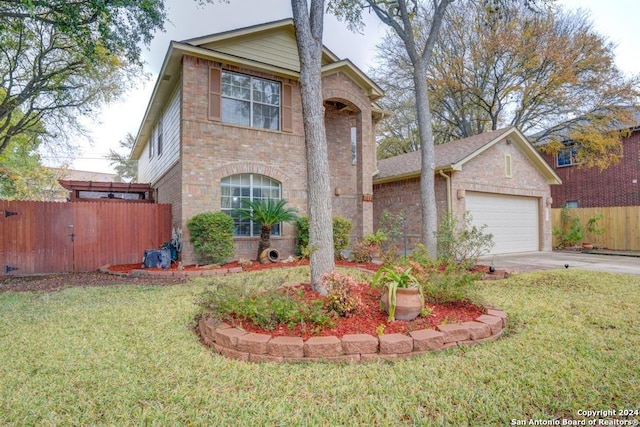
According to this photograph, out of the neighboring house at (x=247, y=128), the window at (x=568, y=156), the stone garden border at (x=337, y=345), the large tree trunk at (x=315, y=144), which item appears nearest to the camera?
the stone garden border at (x=337, y=345)

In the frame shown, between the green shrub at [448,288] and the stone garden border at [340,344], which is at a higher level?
the green shrub at [448,288]

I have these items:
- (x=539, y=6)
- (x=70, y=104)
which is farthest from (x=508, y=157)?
(x=70, y=104)

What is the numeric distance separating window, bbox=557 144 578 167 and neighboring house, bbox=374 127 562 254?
20.3 ft

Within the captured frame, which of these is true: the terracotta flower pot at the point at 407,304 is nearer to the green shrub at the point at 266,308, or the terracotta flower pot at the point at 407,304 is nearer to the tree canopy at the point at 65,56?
the green shrub at the point at 266,308

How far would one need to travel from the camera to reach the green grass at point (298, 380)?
2223 millimetres

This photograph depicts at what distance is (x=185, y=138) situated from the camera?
8.81m

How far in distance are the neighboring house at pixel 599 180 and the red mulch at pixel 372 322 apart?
720 inches

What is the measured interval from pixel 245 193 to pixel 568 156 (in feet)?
64.7

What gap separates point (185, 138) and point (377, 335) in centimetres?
761

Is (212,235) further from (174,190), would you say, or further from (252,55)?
(252,55)

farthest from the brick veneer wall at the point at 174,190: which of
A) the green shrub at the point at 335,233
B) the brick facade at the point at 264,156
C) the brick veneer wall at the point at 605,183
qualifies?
the brick veneer wall at the point at 605,183

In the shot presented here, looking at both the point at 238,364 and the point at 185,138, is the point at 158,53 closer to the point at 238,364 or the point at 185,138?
the point at 185,138

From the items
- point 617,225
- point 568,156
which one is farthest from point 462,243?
point 568,156

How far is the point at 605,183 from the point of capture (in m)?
18.3
